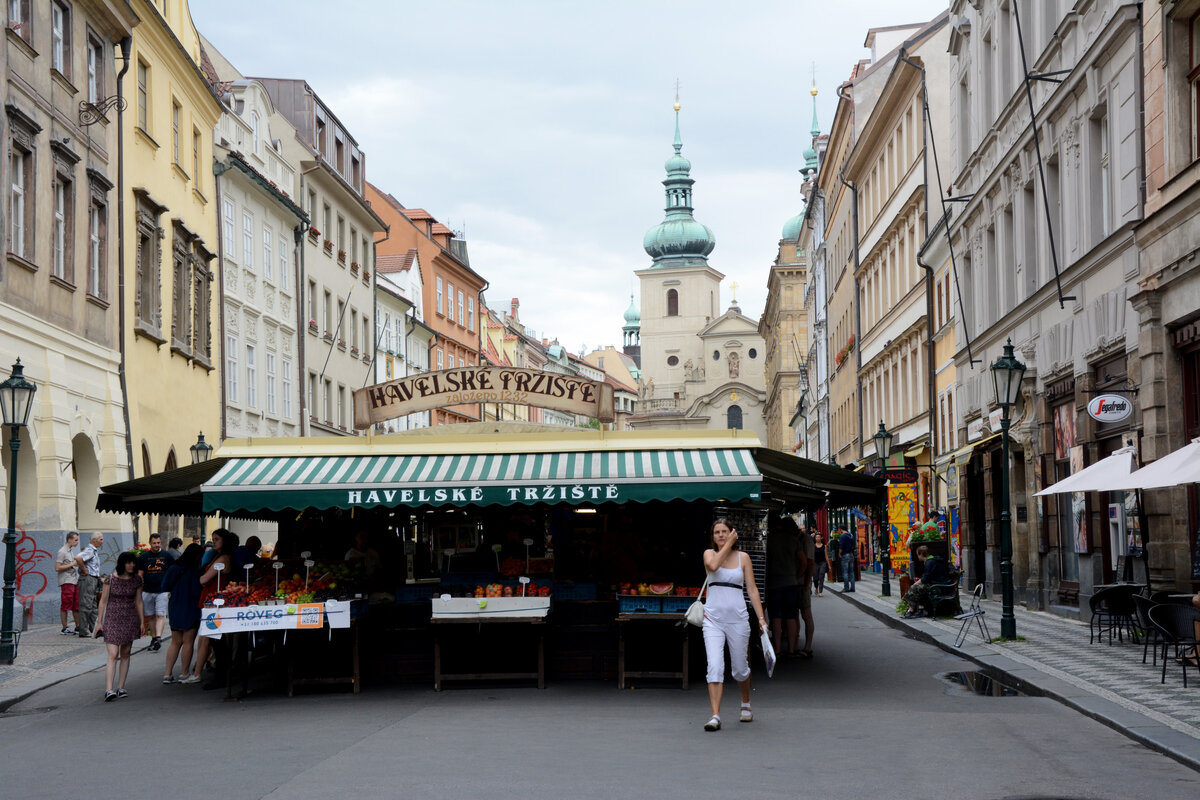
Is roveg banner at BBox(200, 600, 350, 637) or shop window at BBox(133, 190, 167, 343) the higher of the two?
shop window at BBox(133, 190, 167, 343)

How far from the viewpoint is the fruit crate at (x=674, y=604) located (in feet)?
50.4

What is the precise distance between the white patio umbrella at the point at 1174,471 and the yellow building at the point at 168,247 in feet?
62.2

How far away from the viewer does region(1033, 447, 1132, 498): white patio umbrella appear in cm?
1622

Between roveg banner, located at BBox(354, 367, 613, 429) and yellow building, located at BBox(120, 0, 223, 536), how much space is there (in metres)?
12.2

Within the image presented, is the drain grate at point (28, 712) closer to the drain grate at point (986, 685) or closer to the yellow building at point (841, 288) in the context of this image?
the drain grate at point (986, 685)

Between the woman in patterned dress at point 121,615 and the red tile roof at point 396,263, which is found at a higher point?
the red tile roof at point 396,263

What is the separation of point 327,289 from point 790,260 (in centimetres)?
6294

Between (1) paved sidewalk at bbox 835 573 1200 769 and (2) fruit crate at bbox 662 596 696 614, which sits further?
Result: (2) fruit crate at bbox 662 596 696 614

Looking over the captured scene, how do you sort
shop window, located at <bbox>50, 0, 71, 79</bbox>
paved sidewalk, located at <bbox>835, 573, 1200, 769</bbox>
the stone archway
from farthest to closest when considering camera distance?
the stone archway, shop window, located at <bbox>50, 0, 71, 79</bbox>, paved sidewalk, located at <bbox>835, 573, 1200, 769</bbox>

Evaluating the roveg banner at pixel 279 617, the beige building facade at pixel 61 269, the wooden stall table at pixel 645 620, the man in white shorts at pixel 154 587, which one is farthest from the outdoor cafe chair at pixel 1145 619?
the beige building facade at pixel 61 269

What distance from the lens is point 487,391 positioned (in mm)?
17047

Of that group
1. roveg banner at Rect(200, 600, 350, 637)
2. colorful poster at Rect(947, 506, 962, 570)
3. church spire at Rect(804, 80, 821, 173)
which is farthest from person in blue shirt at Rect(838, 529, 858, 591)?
church spire at Rect(804, 80, 821, 173)

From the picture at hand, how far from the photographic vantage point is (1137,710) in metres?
12.3

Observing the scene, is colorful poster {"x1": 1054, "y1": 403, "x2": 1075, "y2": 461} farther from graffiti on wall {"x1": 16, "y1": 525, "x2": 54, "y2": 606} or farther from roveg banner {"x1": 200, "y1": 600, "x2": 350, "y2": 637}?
graffiti on wall {"x1": 16, "y1": 525, "x2": 54, "y2": 606}
